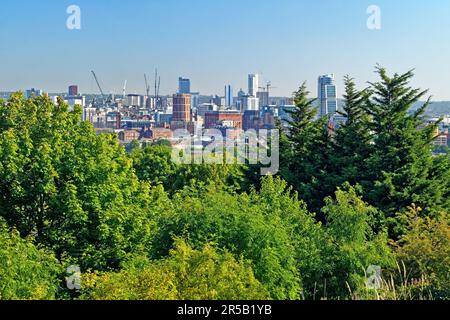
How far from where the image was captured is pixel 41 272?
1161cm

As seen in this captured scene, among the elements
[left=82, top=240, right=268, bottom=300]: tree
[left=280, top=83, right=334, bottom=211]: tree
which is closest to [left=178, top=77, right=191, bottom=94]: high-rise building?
[left=280, top=83, right=334, bottom=211]: tree

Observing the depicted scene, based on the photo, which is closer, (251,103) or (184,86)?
(251,103)

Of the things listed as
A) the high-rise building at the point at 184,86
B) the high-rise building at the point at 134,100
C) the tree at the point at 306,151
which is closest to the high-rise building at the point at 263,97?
the high-rise building at the point at 184,86

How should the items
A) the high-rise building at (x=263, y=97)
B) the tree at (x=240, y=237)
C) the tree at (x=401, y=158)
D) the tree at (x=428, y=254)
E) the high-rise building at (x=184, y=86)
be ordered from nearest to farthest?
the tree at (x=240, y=237), the tree at (x=428, y=254), the tree at (x=401, y=158), the high-rise building at (x=263, y=97), the high-rise building at (x=184, y=86)

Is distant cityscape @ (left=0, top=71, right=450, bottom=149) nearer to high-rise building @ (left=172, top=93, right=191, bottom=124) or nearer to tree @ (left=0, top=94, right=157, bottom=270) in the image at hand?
high-rise building @ (left=172, top=93, right=191, bottom=124)

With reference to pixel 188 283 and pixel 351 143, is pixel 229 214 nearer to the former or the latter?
pixel 188 283

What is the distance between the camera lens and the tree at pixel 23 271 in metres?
9.45

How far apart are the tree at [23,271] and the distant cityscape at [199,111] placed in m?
16.0

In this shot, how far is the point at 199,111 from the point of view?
92.3 meters

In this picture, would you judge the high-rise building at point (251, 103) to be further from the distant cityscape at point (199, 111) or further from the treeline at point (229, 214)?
the treeline at point (229, 214)

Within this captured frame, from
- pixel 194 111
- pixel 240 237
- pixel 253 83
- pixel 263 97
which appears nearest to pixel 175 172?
pixel 240 237

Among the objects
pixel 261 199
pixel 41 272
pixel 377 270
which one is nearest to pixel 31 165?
pixel 41 272

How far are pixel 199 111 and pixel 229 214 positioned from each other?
8194 cm
